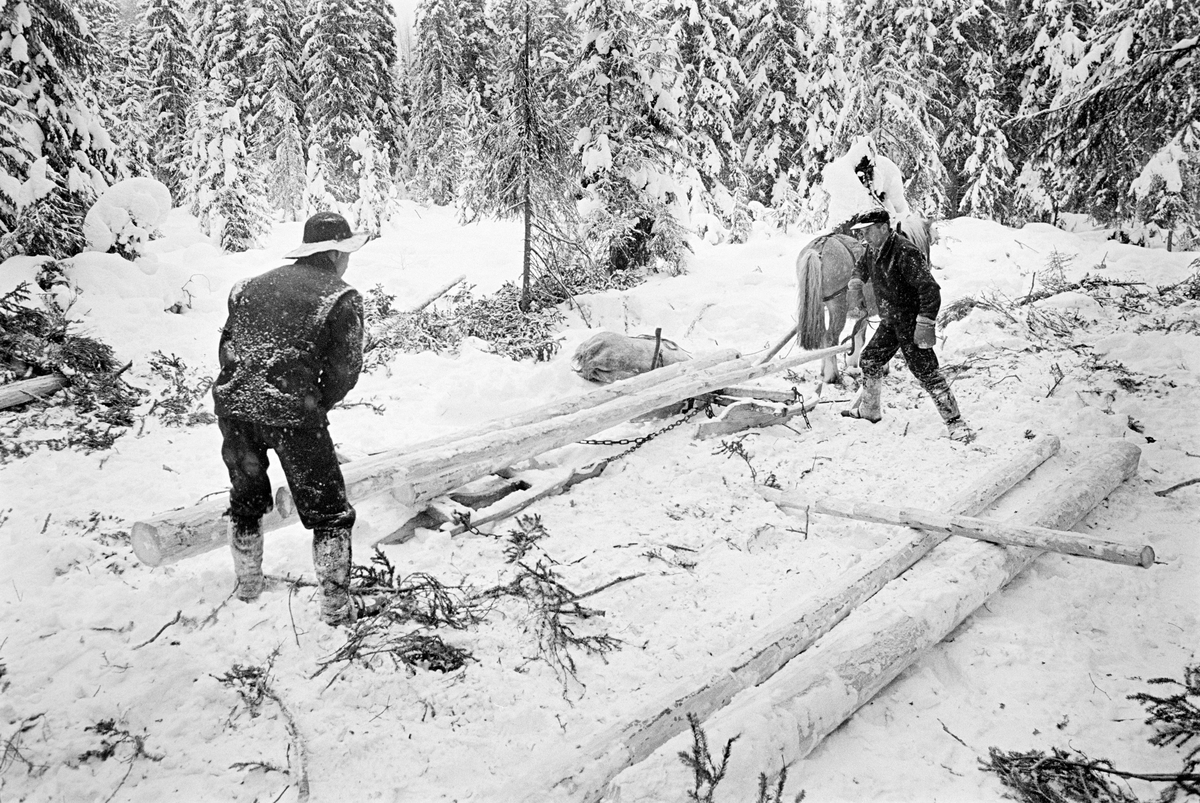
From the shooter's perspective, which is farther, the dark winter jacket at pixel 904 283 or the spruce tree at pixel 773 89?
the spruce tree at pixel 773 89

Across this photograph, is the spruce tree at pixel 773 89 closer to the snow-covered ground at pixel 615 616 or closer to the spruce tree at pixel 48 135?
the snow-covered ground at pixel 615 616

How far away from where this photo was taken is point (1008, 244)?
14453 mm

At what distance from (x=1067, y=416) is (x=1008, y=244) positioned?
9898 millimetres

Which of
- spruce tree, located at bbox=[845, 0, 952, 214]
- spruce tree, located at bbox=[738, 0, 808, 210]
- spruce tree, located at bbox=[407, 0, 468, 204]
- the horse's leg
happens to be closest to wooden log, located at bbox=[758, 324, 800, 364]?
the horse's leg

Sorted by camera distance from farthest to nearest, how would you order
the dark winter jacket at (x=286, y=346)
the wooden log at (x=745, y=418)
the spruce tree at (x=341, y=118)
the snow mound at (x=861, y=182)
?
1. the spruce tree at (x=341, y=118)
2. the snow mound at (x=861, y=182)
3. the wooden log at (x=745, y=418)
4. the dark winter jacket at (x=286, y=346)

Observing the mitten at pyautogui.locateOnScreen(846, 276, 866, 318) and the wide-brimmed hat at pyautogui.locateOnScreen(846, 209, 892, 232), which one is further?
the mitten at pyautogui.locateOnScreen(846, 276, 866, 318)

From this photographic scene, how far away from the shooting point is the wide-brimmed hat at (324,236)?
12.0ft

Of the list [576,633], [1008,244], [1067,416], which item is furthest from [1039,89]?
[576,633]

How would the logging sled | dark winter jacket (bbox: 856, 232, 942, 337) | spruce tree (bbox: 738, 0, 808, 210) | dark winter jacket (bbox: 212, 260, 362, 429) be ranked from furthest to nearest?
spruce tree (bbox: 738, 0, 808, 210) → dark winter jacket (bbox: 856, 232, 942, 337) → dark winter jacket (bbox: 212, 260, 362, 429) → the logging sled

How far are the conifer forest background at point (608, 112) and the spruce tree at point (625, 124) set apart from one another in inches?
1.9

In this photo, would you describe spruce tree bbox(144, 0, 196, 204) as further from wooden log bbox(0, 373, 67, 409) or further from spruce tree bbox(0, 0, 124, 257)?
wooden log bbox(0, 373, 67, 409)

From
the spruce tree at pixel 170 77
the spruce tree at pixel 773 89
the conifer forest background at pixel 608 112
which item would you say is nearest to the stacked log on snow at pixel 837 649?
the conifer forest background at pixel 608 112

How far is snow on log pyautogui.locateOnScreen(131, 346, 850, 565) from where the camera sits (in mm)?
3770

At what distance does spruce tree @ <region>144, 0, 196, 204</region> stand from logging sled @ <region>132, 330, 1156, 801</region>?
75.4ft
